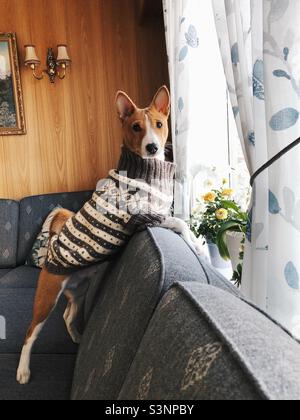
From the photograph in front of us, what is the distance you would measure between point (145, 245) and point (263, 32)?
536mm

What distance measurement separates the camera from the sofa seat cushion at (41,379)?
1034 mm

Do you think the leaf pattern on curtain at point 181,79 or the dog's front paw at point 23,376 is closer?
the dog's front paw at point 23,376

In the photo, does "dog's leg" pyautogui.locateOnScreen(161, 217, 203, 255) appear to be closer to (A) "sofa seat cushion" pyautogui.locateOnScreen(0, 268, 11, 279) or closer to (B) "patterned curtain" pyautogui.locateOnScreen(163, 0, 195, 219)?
(B) "patterned curtain" pyautogui.locateOnScreen(163, 0, 195, 219)

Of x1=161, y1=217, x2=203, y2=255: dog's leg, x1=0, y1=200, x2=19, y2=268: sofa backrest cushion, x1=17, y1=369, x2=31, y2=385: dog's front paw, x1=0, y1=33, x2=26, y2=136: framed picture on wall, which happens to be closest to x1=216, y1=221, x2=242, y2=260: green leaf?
x1=161, y1=217, x2=203, y2=255: dog's leg

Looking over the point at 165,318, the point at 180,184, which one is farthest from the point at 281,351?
the point at 180,184

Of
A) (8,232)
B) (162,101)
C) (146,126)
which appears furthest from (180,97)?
(8,232)

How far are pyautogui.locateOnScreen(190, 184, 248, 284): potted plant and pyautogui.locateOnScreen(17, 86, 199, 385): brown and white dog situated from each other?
161 mm

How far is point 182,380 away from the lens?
35 cm

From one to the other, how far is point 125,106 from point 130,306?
961 mm

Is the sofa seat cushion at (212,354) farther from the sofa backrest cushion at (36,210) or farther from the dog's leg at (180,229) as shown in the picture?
the sofa backrest cushion at (36,210)

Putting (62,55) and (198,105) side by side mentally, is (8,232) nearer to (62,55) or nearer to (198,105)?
(62,55)

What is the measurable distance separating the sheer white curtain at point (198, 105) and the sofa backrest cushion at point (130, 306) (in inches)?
33.0

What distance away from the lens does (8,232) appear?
8.34 feet

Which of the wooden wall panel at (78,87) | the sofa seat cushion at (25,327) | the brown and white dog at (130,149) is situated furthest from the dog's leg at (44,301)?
the wooden wall panel at (78,87)
